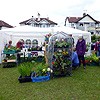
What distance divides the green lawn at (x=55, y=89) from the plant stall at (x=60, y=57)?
42cm

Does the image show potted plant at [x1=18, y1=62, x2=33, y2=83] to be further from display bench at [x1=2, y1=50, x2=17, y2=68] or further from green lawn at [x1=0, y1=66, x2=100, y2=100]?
display bench at [x1=2, y1=50, x2=17, y2=68]

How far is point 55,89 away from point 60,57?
2406 mm

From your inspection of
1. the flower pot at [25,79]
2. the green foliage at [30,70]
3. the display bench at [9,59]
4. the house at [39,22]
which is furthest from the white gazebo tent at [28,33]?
the house at [39,22]

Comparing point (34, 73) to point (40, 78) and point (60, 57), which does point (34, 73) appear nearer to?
point (40, 78)

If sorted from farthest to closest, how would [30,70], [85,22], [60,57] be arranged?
[85,22], [60,57], [30,70]

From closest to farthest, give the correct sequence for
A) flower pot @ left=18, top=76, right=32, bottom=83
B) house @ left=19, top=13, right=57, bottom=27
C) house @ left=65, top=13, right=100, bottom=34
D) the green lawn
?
1. the green lawn
2. flower pot @ left=18, top=76, right=32, bottom=83
3. house @ left=19, top=13, right=57, bottom=27
4. house @ left=65, top=13, right=100, bottom=34

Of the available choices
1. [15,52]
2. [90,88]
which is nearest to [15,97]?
[90,88]

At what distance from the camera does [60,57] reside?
427 inches

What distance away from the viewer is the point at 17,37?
19.0 metres

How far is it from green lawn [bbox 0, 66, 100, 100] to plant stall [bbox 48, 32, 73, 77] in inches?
16.4

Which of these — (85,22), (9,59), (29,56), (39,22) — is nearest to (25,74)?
(9,59)

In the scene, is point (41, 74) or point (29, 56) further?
point (29, 56)

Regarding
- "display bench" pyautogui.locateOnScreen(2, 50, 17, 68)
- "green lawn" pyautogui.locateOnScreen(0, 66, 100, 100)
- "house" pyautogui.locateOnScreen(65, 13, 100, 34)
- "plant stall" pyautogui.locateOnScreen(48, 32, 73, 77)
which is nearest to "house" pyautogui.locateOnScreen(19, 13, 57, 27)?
"house" pyautogui.locateOnScreen(65, 13, 100, 34)

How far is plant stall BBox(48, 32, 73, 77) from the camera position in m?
10.8
